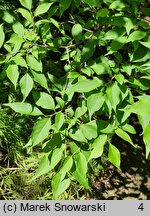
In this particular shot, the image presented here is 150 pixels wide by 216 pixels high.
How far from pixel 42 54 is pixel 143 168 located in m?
1.92

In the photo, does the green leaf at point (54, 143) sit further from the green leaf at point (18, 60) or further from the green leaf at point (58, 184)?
the green leaf at point (18, 60)

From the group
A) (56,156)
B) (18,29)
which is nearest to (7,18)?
(18,29)

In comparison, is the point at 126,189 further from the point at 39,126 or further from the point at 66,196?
the point at 39,126

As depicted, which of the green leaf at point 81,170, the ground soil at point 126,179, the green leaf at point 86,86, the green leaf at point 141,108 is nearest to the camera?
the green leaf at point 141,108

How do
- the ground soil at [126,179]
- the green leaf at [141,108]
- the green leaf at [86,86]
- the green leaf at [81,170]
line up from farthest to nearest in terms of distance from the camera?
the ground soil at [126,179] → the green leaf at [81,170] → the green leaf at [86,86] → the green leaf at [141,108]

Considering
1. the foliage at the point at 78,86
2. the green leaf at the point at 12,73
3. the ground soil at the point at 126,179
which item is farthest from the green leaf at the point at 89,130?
the ground soil at the point at 126,179

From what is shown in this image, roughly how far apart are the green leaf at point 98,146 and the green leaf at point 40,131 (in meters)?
0.19

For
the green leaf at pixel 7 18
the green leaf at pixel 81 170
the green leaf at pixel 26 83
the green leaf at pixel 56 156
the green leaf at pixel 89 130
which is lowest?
the green leaf at pixel 81 170

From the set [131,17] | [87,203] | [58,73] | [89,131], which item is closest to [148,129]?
[89,131]

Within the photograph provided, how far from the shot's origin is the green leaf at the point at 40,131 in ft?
4.17

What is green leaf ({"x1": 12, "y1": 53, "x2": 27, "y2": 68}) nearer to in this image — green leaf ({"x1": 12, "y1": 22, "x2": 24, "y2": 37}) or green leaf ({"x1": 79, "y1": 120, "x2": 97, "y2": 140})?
green leaf ({"x1": 12, "y1": 22, "x2": 24, "y2": 37})

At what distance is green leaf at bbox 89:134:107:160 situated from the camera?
4.04 feet

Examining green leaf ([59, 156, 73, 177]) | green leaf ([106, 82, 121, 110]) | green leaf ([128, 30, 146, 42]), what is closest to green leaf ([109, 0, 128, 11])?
green leaf ([128, 30, 146, 42])

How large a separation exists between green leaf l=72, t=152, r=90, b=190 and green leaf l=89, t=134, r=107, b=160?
66mm
